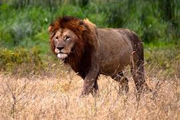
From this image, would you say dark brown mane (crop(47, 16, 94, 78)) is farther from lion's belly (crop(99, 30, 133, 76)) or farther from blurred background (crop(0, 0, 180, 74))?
blurred background (crop(0, 0, 180, 74))

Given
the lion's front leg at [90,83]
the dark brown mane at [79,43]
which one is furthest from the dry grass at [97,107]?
the dark brown mane at [79,43]

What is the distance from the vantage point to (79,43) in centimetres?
920

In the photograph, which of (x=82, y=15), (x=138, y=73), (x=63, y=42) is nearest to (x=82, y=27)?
(x=63, y=42)

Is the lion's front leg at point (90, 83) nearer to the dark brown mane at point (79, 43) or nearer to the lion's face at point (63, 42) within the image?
the dark brown mane at point (79, 43)

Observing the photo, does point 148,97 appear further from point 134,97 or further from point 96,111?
point 96,111

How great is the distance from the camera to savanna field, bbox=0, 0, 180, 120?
22.8 ft

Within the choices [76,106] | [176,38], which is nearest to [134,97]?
[76,106]

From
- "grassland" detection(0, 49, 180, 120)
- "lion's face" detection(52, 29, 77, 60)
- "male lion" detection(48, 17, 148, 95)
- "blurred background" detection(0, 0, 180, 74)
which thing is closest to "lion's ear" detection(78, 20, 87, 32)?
"male lion" detection(48, 17, 148, 95)

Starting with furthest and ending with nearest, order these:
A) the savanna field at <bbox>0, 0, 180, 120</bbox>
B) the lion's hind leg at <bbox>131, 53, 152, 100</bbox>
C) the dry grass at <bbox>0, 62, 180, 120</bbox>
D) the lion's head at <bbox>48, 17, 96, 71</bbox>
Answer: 1. the lion's hind leg at <bbox>131, 53, 152, 100</bbox>
2. the lion's head at <bbox>48, 17, 96, 71</bbox>
3. the savanna field at <bbox>0, 0, 180, 120</bbox>
4. the dry grass at <bbox>0, 62, 180, 120</bbox>

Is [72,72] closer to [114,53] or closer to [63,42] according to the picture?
[114,53]

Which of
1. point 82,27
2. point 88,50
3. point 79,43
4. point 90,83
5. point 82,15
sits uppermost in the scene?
point 82,27

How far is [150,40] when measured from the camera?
1961 cm

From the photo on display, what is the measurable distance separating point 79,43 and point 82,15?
491 inches

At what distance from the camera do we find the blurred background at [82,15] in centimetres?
1501
